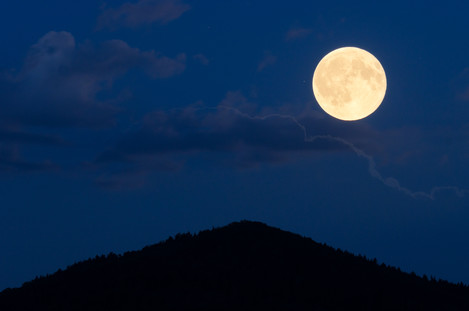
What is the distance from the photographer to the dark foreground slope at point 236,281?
201 feet

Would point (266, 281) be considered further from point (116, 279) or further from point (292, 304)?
point (116, 279)

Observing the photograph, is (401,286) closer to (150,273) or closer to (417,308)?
(417,308)

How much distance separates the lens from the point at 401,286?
72875mm

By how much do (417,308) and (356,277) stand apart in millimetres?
8173

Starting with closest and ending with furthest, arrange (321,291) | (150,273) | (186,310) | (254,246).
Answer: (186,310) < (321,291) < (150,273) < (254,246)

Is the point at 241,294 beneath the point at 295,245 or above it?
beneath

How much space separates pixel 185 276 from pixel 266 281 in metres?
8.21

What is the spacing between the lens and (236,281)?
211ft

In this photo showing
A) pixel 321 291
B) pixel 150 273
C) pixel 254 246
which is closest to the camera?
pixel 321 291

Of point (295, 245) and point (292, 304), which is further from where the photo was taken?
point (295, 245)

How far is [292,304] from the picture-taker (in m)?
60.0

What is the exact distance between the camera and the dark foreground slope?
61.3 metres

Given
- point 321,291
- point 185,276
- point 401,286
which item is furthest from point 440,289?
point 185,276

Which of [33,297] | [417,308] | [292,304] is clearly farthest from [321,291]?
[33,297]
